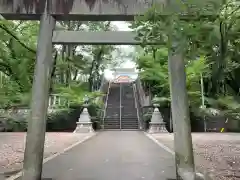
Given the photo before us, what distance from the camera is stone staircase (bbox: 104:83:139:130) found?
24.7 meters

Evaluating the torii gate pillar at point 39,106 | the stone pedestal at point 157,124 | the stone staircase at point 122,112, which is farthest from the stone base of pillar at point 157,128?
the torii gate pillar at point 39,106

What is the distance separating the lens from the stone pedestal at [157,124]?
68.2 feet

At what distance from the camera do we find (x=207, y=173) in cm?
728

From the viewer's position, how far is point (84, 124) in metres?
21.9

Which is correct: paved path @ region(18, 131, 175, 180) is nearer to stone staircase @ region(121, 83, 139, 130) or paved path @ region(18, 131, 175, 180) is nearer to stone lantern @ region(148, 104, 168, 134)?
stone lantern @ region(148, 104, 168, 134)

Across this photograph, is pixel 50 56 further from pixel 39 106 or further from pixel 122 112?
pixel 122 112

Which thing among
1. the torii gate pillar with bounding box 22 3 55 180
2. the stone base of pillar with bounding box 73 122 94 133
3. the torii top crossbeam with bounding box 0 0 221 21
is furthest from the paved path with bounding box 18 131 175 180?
the stone base of pillar with bounding box 73 122 94 133

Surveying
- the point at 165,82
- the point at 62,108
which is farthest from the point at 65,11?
the point at 62,108

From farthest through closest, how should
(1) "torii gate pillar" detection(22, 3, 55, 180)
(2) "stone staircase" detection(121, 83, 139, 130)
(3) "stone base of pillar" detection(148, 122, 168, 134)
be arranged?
1. (2) "stone staircase" detection(121, 83, 139, 130)
2. (3) "stone base of pillar" detection(148, 122, 168, 134)
3. (1) "torii gate pillar" detection(22, 3, 55, 180)

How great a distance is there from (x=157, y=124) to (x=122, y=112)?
6.21m

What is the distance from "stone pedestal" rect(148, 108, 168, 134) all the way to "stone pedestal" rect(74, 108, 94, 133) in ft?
13.3

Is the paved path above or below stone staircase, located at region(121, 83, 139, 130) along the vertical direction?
below

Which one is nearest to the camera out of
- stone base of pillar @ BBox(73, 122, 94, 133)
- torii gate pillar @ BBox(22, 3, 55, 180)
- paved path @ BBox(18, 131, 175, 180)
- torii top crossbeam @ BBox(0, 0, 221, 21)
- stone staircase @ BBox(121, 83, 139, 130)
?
torii gate pillar @ BBox(22, 3, 55, 180)

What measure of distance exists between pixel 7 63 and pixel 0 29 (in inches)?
137
